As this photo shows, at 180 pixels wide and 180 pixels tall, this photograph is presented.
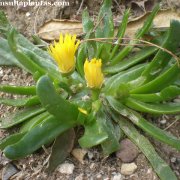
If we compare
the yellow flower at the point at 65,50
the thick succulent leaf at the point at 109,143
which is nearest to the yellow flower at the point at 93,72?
the yellow flower at the point at 65,50

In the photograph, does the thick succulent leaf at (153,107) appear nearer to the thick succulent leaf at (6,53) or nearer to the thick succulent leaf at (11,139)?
the thick succulent leaf at (11,139)

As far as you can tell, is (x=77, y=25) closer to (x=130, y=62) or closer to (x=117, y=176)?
(x=130, y=62)

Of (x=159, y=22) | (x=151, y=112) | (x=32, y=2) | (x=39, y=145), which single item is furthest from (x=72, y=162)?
(x=32, y=2)

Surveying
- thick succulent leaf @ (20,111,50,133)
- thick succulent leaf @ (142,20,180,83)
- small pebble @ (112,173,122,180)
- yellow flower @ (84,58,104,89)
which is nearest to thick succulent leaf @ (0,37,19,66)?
thick succulent leaf @ (20,111,50,133)

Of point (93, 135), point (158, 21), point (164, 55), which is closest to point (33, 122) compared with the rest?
point (93, 135)

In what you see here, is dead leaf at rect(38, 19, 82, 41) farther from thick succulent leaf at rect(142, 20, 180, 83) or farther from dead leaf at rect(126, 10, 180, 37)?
thick succulent leaf at rect(142, 20, 180, 83)
